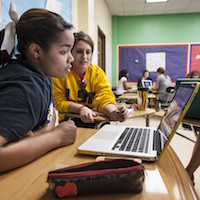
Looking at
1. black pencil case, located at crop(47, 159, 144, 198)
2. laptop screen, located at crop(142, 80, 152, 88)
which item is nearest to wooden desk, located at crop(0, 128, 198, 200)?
black pencil case, located at crop(47, 159, 144, 198)

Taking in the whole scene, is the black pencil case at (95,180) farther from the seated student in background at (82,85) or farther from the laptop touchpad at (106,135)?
the seated student in background at (82,85)

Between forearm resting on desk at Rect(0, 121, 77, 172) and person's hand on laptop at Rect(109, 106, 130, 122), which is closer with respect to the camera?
forearm resting on desk at Rect(0, 121, 77, 172)

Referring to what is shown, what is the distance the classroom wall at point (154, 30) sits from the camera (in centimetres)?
588

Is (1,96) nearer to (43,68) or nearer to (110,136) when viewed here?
(43,68)

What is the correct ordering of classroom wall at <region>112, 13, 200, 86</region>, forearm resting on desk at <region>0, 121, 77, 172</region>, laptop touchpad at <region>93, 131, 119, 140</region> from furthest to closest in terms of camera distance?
classroom wall at <region>112, 13, 200, 86</region>
laptop touchpad at <region>93, 131, 119, 140</region>
forearm resting on desk at <region>0, 121, 77, 172</region>

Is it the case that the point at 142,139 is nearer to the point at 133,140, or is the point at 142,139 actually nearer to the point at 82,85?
the point at 133,140

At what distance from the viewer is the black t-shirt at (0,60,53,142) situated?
1.56 ft

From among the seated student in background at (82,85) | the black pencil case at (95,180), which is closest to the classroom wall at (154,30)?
the seated student in background at (82,85)

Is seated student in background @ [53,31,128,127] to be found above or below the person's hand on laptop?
above

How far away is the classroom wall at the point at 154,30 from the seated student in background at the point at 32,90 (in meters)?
5.65

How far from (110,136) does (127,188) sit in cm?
35

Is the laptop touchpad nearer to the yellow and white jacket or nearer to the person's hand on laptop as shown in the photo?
the person's hand on laptop

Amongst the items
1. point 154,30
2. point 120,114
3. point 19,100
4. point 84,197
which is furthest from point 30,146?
point 154,30

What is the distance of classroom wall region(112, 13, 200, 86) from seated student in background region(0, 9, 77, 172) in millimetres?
5648
